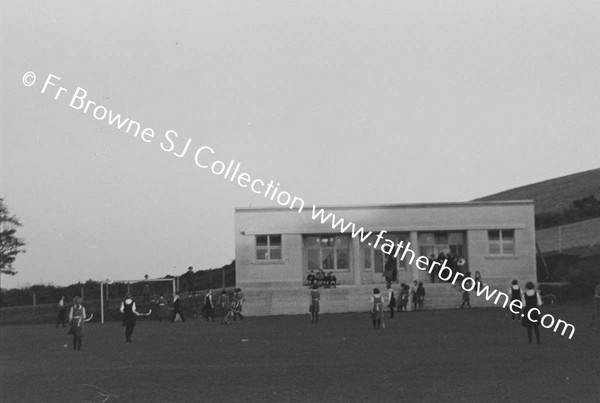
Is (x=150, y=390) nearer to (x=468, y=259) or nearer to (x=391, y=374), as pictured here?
(x=391, y=374)

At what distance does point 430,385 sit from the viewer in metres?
16.9

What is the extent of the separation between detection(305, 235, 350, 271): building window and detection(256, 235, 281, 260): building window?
2053 millimetres

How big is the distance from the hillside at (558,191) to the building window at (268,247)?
62013 mm

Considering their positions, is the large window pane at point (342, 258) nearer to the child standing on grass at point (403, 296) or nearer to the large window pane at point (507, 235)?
the large window pane at point (507, 235)

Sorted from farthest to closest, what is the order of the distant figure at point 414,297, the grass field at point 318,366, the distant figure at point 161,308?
the distant figure at point 414,297 → the distant figure at point 161,308 → the grass field at point 318,366

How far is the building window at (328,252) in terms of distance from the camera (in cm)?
5691

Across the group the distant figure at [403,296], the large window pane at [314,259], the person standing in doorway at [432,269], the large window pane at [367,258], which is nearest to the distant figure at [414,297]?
the distant figure at [403,296]

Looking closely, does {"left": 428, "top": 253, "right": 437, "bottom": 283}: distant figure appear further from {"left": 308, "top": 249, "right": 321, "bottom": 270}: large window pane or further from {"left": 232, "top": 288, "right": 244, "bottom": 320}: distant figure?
{"left": 232, "top": 288, "right": 244, "bottom": 320}: distant figure

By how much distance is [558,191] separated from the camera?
125312 millimetres

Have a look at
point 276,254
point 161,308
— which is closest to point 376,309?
point 161,308

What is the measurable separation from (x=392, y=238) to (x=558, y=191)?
241 ft

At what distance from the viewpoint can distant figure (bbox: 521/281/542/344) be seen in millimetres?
25375

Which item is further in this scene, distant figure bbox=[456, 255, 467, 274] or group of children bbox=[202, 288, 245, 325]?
distant figure bbox=[456, 255, 467, 274]

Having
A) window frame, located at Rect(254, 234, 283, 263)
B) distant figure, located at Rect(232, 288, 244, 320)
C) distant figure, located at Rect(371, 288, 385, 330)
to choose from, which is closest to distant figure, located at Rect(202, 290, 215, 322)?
distant figure, located at Rect(232, 288, 244, 320)
